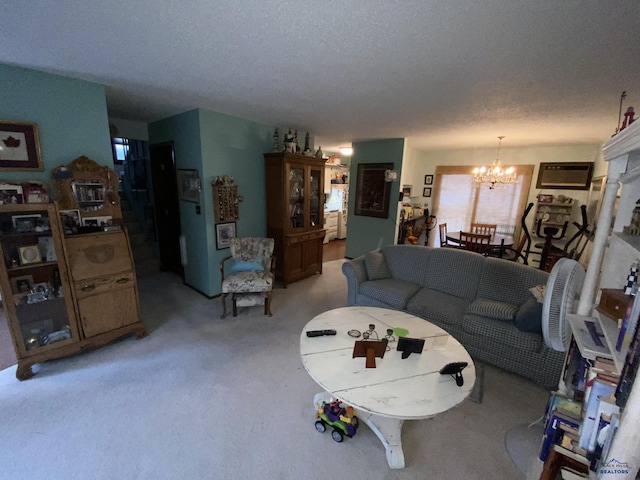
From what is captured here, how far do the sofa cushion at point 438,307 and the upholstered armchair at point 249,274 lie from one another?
5.20 feet

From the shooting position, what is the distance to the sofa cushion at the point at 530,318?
1943 millimetres

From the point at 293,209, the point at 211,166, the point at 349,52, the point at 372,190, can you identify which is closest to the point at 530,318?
the point at 349,52

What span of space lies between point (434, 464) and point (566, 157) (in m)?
5.66

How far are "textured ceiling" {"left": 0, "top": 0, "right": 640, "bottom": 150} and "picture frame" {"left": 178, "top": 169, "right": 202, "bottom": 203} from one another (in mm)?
821

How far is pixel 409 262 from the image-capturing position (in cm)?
309

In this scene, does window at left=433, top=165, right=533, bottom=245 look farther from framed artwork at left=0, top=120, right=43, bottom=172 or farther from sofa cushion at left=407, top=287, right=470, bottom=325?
framed artwork at left=0, top=120, right=43, bottom=172

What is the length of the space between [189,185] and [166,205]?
101cm

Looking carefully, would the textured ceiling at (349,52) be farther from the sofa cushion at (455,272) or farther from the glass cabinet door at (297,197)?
the sofa cushion at (455,272)

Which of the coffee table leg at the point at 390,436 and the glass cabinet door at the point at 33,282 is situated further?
the glass cabinet door at the point at 33,282

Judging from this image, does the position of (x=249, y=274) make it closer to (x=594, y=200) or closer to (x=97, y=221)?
(x=97, y=221)

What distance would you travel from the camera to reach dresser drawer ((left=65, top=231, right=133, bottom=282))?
6.96 ft

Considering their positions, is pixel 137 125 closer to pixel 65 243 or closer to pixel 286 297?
pixel 65 243

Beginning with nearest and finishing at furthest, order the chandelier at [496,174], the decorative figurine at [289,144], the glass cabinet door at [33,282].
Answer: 1. the glass cabinet door at [33,282]
2. the decorative figurine at [289,144]
3. the chandelier at [496,174]

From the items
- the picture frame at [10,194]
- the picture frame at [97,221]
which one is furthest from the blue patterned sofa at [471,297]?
the picture frame at [10,194]
